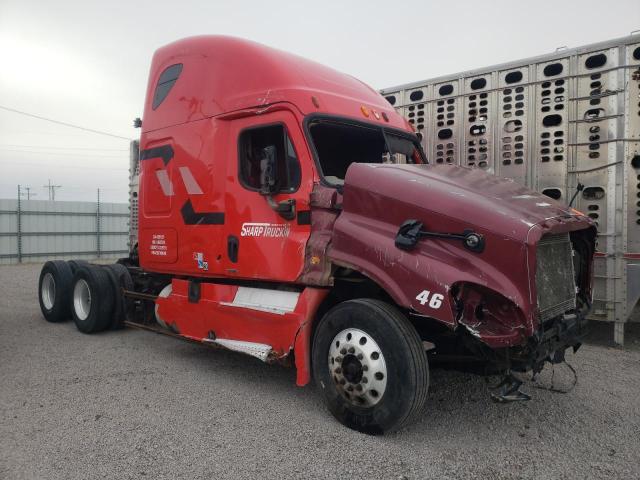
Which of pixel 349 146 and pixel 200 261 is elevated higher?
pixel 349 146

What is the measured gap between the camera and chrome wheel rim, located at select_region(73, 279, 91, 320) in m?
7.10

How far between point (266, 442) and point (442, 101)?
590cm

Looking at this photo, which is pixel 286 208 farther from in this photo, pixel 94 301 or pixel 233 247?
pixel 94 301

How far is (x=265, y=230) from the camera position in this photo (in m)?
4.45

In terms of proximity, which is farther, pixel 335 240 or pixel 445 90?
pixel 445 90

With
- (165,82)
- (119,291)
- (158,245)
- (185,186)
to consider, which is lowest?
(119,291)

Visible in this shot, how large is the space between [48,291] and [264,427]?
579cm

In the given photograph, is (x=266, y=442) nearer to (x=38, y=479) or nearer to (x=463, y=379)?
(x=38, y=479)

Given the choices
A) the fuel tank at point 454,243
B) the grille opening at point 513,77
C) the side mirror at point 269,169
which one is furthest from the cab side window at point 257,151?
the grille opening at point 513,77

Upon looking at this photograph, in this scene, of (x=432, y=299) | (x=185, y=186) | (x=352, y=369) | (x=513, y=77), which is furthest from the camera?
(x=513, y=77)

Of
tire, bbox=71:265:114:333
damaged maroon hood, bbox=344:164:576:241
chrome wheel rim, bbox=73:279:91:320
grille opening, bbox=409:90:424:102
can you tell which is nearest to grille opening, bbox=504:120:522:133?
grille opening, bbox=409:90:424:102

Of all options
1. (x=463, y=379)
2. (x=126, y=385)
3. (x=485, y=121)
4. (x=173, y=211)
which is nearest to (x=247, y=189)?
(x=173, y=211)

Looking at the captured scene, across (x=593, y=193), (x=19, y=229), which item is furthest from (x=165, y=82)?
(x=19, y=229)

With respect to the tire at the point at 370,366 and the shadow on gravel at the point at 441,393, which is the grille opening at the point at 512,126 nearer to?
the shadow on gravel at the point at 441,393
